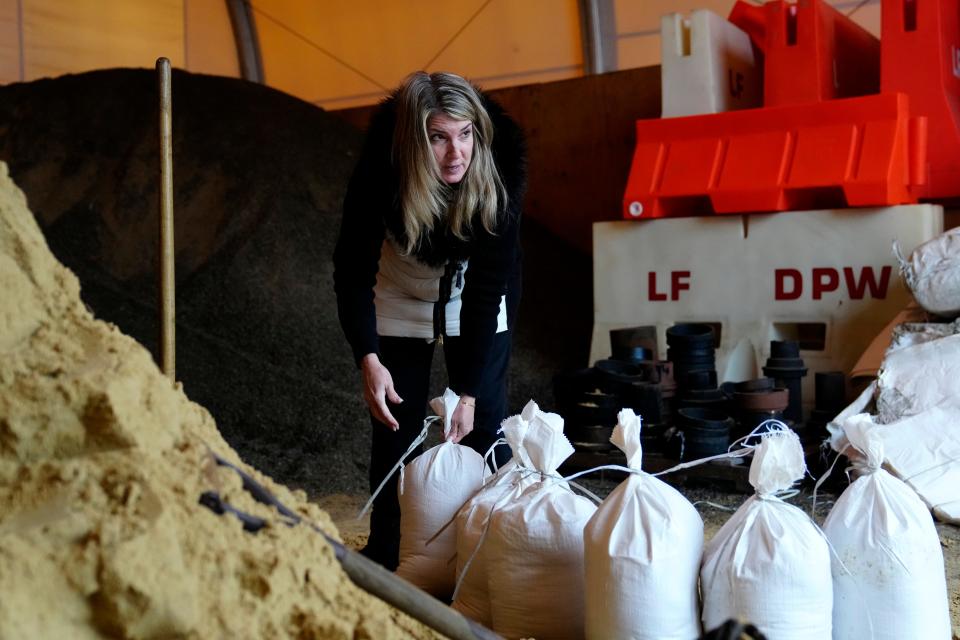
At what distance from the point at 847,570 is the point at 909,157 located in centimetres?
360

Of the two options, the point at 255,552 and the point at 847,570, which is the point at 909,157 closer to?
the point at 847,570

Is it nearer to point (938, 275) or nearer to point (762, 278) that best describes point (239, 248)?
point (762, 278)

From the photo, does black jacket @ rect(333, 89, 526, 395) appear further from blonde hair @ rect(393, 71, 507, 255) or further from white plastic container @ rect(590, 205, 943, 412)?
white plastic container @ rect(590, 205, 943, 412)

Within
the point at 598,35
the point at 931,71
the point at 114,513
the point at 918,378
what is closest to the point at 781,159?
the point at 931,71

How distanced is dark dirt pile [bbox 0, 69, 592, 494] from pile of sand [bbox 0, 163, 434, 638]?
330 cm

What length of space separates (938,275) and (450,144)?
2.69 metres

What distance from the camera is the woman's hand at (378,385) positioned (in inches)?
118

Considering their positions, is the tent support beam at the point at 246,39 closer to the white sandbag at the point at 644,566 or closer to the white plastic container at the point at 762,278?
the white plastic container at the point at 762,278

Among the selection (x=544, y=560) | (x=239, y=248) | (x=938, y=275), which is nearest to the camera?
(x=544, y=560)

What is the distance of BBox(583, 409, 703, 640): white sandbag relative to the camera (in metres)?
2.22

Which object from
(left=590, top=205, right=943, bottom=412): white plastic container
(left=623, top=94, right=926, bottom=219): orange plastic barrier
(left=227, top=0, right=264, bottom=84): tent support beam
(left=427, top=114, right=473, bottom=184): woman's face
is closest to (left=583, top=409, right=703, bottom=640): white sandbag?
(left=427, top=114, right=473, bottom=184): woman's face

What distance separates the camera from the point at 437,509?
302cm

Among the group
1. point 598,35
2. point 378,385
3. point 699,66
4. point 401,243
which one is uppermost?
point 598,35

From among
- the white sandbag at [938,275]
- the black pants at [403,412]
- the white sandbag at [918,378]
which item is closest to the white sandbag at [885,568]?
the black pants at [403,412]
